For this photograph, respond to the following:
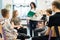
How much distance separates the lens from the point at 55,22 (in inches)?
51.6

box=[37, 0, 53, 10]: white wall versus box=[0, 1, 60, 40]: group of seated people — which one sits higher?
box=[37, 0, 53, 10]: white wall

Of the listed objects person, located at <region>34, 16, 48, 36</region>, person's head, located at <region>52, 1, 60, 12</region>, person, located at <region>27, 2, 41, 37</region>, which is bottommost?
person, located at <region>34, 16, 48, 36</region>

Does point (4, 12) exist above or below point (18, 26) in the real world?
above

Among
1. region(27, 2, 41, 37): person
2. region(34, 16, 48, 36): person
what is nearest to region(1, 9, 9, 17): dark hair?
region(27, 2, 41, 37): person

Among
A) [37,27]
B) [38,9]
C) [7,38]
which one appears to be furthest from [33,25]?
[7,38]

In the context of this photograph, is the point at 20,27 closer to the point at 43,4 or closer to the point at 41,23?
the point at 41,23

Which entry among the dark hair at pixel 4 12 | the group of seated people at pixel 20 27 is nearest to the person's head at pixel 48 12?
the group of seated people at pixel 20 27

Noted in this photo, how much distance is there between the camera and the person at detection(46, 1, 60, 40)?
4.26 ft

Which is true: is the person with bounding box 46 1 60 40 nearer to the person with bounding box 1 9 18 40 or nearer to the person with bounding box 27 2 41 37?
the person with bounding box 27 2 41 37

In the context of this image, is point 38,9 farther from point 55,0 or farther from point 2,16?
point 2,16

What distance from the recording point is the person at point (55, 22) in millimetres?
1299

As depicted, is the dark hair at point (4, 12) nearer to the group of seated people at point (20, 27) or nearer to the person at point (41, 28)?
the group of seated people at point (20, 27)

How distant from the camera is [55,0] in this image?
4.29 ft

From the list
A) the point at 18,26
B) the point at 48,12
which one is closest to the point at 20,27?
the point at 18,26
